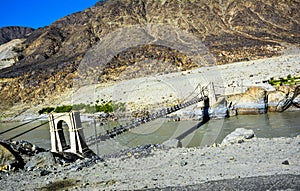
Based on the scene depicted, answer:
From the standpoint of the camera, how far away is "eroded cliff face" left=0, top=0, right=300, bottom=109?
4269 centimetres

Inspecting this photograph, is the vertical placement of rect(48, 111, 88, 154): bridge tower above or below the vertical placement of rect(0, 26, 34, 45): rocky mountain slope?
below

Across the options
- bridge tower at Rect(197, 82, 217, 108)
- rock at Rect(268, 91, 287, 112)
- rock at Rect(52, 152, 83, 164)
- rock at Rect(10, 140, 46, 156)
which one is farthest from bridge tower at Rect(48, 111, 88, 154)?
bridge tower at Rect(197, 82, 217, 108)

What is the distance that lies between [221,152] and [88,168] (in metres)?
2.58

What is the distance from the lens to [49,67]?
4931 centimetres

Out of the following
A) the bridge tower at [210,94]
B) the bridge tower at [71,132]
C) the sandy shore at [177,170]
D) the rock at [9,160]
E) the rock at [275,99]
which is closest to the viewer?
the sandy shore at [177,170]

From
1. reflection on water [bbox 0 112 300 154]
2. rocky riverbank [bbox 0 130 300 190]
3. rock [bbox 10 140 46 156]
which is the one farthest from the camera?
reflection on water [bbox 0 112 300 154]

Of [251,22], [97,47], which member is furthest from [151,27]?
[251,22]

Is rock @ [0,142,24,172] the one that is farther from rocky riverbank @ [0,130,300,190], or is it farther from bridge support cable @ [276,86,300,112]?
bridge support cable @ [276,86,300,112]

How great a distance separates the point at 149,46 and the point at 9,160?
40253 millimetres

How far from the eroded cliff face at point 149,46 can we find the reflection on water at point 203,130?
2315 centimetres

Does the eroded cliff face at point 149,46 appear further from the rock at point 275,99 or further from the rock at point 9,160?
the rock at point 9,160

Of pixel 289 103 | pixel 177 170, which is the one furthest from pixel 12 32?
pixel 177 170

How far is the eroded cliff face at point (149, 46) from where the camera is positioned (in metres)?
42.7

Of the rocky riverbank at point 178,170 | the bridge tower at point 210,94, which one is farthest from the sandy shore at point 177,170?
the bridge tower at point 210,94
